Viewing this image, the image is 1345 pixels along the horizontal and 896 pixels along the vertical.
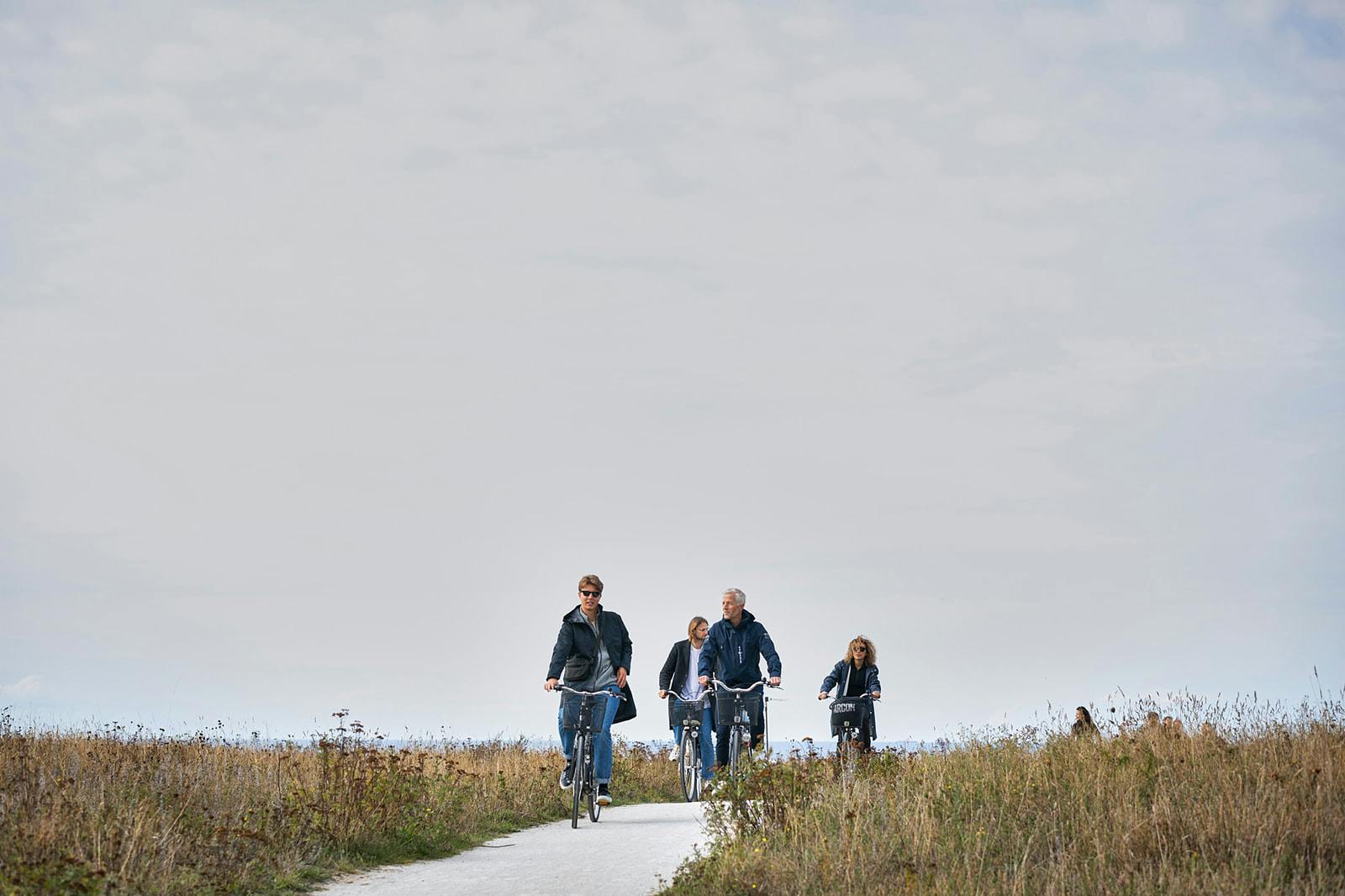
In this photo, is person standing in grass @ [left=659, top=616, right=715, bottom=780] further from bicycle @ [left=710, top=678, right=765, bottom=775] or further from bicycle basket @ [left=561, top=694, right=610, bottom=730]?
bicycle basket @ [left=561, top=694, right=610, bottom=730]

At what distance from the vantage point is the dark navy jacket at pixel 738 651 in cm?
1543

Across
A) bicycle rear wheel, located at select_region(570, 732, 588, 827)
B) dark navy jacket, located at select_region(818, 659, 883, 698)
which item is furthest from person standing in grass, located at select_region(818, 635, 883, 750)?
bicycle rear wheel, located at select_region(570, 732, 588, 827)

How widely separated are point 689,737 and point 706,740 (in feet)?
0.76

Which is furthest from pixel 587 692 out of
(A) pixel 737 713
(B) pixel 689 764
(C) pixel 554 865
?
(B) pixel 689 764

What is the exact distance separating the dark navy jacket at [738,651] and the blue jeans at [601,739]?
5.28 feet

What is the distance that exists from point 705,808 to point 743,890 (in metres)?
2.61

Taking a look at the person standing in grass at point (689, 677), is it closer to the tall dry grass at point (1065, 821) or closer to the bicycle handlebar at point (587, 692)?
the bicycle handlebar at point (587, 692)

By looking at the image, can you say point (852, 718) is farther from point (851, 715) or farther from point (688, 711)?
point (688, 711)

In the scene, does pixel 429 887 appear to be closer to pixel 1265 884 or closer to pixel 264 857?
pixel 264 857

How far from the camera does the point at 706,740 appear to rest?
17016 mm

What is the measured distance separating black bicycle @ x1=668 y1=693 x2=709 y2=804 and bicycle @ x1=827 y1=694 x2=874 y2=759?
72.5 inches

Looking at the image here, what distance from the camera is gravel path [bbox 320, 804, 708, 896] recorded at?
8977 mm

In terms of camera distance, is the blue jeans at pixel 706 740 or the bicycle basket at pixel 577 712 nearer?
the bicycle basket at pixel 577 712

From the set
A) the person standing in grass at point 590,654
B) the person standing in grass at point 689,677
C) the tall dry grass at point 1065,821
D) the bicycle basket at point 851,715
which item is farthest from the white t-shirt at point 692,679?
the tall dry grass at point 1065,821
